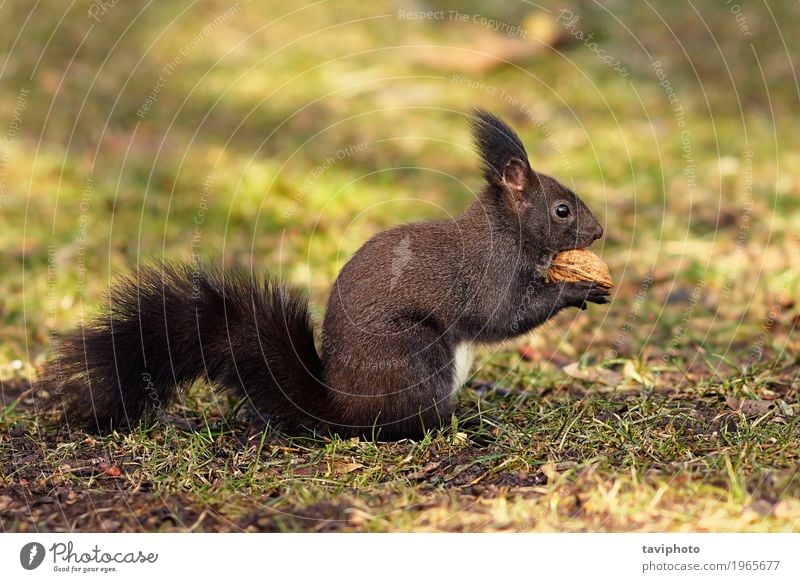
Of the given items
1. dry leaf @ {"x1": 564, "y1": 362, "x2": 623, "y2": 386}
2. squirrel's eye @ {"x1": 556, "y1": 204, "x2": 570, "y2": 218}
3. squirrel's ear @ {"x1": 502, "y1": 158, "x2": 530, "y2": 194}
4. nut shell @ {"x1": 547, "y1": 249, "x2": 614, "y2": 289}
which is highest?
squirrel's ear @ {"x1": 502, "y1": 158, "x2": 530, "y2": 194}

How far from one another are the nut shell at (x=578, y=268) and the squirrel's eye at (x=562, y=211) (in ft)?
0.53

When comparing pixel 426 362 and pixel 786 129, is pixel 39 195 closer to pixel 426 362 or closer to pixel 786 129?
pixel 426 362

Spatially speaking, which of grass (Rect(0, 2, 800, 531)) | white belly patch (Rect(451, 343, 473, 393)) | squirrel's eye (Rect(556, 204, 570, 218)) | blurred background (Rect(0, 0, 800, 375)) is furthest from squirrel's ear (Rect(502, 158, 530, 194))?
blurred background (Rect(0, 0, 800, 375))

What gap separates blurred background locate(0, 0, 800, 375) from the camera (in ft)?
19.9

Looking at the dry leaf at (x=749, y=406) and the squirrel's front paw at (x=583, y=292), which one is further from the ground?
the squirrel's front paw at (x=583, y=292)

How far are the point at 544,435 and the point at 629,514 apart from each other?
30.8 inches

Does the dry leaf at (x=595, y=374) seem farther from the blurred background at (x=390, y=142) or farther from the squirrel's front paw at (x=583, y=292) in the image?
the squirrel's front paw at (x=583, y=292)

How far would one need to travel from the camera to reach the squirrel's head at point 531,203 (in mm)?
4285

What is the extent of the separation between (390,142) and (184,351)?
5.02m

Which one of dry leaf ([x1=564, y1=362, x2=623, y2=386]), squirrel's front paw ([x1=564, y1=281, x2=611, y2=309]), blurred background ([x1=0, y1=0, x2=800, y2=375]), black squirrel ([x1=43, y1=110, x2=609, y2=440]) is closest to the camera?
black squirrel ([x1=43, y1=110, x2=609, y2=440])

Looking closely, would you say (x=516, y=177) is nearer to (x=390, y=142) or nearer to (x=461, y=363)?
(x=461, y=363)

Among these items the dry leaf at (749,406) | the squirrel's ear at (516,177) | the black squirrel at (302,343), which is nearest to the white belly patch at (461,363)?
the black squirrel at (302,343)

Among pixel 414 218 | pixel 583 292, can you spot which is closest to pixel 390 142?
pixel 414 218

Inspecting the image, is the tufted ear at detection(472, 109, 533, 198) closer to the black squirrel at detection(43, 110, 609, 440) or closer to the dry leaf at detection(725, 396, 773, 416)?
the black squirrel at detection(43, 110, 609, 440)
